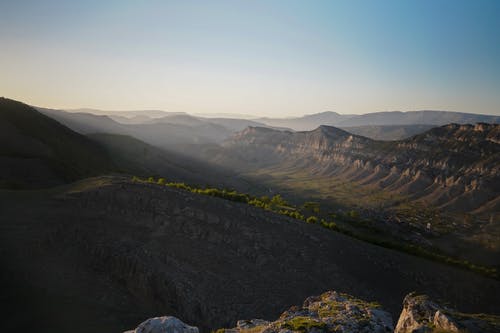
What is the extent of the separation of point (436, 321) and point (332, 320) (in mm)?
5182

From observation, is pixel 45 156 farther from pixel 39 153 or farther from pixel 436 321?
pixel 436 321

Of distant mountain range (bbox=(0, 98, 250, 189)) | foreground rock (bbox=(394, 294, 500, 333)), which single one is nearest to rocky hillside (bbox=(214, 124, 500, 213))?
distant mountain range (bbox=(0, 98, 250, 189))

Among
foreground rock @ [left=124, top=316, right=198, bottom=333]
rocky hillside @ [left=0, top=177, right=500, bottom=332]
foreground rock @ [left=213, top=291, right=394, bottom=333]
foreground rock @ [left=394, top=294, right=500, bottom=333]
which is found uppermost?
foreground rock @ [left=394, top=294, right=500, bottom=333]

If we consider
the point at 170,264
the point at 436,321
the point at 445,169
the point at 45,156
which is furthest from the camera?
the point at 445,169

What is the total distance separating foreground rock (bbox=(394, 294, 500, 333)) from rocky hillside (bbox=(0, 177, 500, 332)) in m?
14.6

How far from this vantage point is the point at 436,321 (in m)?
15.7

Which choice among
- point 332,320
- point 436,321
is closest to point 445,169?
point 436,321

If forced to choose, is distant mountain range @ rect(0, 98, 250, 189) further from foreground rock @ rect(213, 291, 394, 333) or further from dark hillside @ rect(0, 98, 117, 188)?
foreground rock @ rect(213, 291, 394, 333)

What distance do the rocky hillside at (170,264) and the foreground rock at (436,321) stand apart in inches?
574

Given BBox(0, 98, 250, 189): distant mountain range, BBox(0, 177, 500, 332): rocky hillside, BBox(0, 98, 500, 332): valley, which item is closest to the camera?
BBox(0, 177, 500, 332): rocky hillside

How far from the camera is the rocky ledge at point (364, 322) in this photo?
15.4m

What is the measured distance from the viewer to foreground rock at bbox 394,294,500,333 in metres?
14.9

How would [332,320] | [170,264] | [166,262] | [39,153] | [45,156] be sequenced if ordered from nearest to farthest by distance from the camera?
1. [332,320]
2. [170,264]
3. [166,262]
4. [45,156]
5. [39,153]

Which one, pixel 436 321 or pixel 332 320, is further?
pixel 332 320
